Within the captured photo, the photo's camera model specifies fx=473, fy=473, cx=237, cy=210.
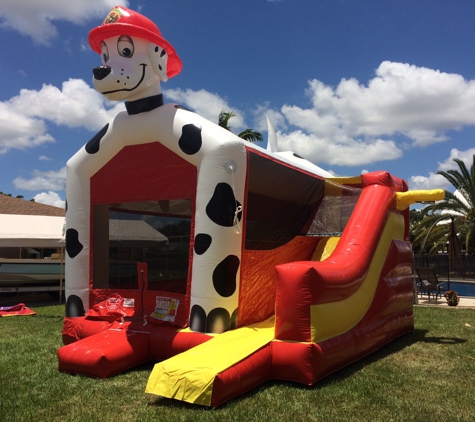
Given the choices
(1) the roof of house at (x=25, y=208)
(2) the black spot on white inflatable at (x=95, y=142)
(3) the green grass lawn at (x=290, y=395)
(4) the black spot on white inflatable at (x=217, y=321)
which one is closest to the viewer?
(3) the green grass lawn at (x=290, y=395)

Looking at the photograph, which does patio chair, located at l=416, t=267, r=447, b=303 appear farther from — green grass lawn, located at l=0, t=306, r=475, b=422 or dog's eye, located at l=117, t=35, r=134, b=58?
dog's eye, located at l=117, t=35, r=134, b=58

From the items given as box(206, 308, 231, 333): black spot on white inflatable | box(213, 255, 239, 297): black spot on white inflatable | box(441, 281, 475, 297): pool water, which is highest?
box(213, 255, 239, 297): black spot on white inflatable

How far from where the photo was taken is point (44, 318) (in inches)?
331

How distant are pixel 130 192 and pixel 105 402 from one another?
2.66m

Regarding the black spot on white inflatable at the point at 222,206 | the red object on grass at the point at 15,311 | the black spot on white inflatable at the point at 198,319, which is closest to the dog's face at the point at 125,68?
the black spot on white inflatable at the point at 222,206

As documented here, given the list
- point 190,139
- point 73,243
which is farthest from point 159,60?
point 73,243

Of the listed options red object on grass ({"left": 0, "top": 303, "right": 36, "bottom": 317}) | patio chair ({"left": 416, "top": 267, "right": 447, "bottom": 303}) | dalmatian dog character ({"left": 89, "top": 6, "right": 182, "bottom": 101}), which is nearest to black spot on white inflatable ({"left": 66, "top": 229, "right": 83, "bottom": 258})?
dalmatian dog character ({"left": 89, "top": 6, "right": 182, "bottom": 101})

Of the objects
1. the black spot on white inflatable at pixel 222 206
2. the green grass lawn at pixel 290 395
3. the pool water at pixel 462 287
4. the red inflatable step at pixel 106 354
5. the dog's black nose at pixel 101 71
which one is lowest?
the pool water at pixel 462 287

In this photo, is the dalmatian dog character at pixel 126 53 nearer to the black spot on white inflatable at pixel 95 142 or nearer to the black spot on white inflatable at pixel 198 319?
the black spot on white inflatable at pixel 95 142

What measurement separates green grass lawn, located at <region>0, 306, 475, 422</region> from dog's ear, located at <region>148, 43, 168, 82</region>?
10.4ft

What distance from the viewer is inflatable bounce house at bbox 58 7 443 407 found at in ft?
13.2

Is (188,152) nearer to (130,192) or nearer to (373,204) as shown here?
(130,192)

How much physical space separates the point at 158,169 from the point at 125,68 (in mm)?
1136

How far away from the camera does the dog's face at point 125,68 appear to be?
199 inches
